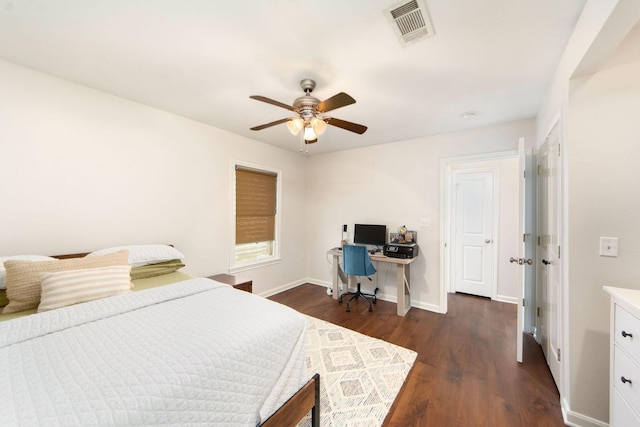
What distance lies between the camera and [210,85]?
2.16 m

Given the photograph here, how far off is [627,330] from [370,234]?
Result: 2770mm

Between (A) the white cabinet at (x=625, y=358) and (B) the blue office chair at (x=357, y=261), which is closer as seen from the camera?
(A) the white cabinet at (x=625, y=358)

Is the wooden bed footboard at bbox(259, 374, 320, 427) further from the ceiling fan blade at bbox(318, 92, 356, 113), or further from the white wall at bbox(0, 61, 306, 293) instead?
the white wall at bbox(0, 61, 306, 293)

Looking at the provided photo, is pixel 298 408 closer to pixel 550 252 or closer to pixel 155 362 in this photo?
pixel 155 362

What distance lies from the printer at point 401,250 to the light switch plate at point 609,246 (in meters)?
1.88

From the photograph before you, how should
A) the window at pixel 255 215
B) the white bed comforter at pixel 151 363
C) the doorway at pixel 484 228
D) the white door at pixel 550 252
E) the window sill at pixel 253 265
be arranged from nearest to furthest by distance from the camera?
the white bed comforter at pixel 151 363 < the white door at pixel 550 252 < the window sill at pixel 253 265 < the window at pixel 255 215 < the doorway at pixel 484 228

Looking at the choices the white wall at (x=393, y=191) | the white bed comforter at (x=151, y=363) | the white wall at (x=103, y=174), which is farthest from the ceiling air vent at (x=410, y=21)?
the white wall at (x=103, y=174)

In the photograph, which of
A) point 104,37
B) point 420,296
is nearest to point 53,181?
point 104,37

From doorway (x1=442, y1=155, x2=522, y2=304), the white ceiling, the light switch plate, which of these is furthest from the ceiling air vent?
doorway (x1=442, y1=155, x2=522, y2=304)

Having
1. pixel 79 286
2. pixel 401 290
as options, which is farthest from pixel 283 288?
pixel 79 286

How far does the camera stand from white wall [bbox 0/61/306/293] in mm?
1905

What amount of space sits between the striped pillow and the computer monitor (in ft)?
9.74

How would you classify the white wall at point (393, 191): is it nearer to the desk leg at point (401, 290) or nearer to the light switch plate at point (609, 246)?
the desk leg at point (401, 290)

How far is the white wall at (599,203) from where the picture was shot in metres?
1.39
